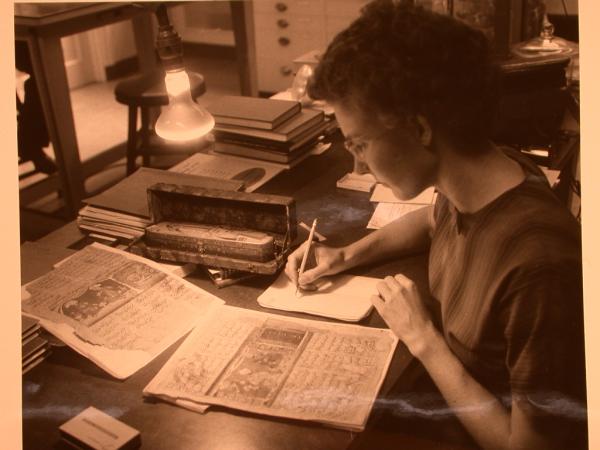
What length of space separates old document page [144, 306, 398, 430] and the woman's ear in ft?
1.04

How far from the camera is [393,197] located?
4.98 feet

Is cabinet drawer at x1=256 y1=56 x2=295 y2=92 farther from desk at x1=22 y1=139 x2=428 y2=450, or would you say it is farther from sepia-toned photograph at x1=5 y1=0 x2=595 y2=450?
desk at x1=22 y1=139 x2=428 y2=450

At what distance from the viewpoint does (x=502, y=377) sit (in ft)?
3.05

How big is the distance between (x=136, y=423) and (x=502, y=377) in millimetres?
529

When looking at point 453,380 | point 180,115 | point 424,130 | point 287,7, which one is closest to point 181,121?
point 180,115

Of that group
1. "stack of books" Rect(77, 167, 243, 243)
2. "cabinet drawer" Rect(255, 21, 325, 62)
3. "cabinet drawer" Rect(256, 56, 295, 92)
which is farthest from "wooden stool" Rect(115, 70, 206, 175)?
"stack of books" Rect(77, 167, 243, 243)

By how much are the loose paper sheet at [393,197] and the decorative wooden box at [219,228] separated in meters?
0.32

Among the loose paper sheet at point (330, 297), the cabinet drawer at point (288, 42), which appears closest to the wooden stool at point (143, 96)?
the cabinet drawer at point (288, 42)

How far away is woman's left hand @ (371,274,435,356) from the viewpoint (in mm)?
1006

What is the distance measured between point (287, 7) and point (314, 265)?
1.75 m

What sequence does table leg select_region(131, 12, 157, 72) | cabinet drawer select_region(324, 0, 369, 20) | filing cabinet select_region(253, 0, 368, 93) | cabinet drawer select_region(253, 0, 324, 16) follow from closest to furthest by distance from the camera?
cabinet drawer select_region(324, 0, 369, 20), cabinet drawer select_region(253, 0, 324, 16), filing cabinet select_region(253, 0, 368, 93), table leg select_region(131, 12, 157, 72)

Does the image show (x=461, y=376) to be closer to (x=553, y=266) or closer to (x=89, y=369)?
(x=553, y=266)

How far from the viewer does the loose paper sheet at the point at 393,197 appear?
149 cm

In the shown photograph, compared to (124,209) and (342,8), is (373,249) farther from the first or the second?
(342,8)
